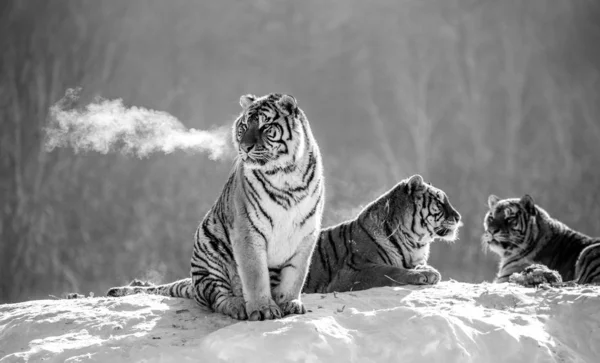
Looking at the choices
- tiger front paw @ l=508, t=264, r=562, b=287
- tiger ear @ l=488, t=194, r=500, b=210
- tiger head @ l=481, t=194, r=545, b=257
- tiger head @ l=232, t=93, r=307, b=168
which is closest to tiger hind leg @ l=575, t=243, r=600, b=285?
tiger front paw @ l=508, t=264, r=562, b=287

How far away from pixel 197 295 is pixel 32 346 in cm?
118

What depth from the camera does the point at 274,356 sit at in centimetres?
376

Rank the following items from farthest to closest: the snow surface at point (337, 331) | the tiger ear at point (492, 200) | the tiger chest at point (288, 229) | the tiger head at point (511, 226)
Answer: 1. the tiger ear at point (492, 200)
2. the tiger head at point (511, 226)
3. the tiger chest at point (288, 229)
4. the snow surface at point (337, 331)

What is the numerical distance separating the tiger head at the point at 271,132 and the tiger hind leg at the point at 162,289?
4.94 ft

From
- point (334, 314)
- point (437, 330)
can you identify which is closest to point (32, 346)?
point (334, 314)

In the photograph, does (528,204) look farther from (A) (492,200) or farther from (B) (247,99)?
(B) (247,99)

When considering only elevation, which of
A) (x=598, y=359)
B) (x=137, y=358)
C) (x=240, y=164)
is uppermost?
(x=240, y=164)

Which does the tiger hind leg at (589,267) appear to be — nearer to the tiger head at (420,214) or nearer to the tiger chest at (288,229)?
the tiger head at (420,214)

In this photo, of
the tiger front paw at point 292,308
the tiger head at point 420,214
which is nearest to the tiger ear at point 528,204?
the tiger head at point 420,214

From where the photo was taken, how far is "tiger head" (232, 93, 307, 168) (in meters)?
4.37

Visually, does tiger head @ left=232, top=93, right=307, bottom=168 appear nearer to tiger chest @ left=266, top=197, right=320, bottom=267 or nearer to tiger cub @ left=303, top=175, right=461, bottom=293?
tiger chest @ left=266, top=197, right=320, bottom=267

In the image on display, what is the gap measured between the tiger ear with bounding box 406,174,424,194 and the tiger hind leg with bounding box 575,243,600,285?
1797mm

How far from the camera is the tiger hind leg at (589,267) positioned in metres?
6.46

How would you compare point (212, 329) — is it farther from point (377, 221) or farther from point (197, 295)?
point (377, 221)
